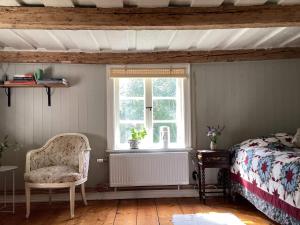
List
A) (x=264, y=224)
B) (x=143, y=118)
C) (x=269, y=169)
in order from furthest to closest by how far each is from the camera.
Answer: (x=143, y=118) → (x=264, y=224) → (x=269, y=169)

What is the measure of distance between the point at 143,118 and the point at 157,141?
398 mm

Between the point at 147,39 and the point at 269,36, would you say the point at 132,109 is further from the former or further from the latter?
the point at 269,36

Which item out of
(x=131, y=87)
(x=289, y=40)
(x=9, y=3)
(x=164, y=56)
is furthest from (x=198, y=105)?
(x=9, y=3)

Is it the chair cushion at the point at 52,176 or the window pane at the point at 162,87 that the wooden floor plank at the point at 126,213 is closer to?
the chair cushion at the point at 52,176

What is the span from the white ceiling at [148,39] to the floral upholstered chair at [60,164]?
1.23 metres

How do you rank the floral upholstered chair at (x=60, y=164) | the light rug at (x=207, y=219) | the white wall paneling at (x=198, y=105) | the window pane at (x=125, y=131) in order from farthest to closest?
the window pane at (x=125, y=131) < the white wall paneling at (x=198, y=105) < the floral upholstered chair at (x=60, y=164) < the light rug at (x=207, y=219)

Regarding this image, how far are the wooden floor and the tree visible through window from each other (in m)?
0.87

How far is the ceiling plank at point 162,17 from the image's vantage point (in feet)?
9.09

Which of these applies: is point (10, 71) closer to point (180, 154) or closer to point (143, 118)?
point (143, 118)

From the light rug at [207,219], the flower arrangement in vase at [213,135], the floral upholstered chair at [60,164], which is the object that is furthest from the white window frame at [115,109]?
the light rug at [207,219]

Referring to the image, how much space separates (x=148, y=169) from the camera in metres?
4.51

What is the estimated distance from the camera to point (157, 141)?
475 centimetres

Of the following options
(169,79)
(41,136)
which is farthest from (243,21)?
(41,136)

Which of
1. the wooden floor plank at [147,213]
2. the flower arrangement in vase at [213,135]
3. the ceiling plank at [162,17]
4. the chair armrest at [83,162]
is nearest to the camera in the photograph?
the ceiling plank at [162,17]
